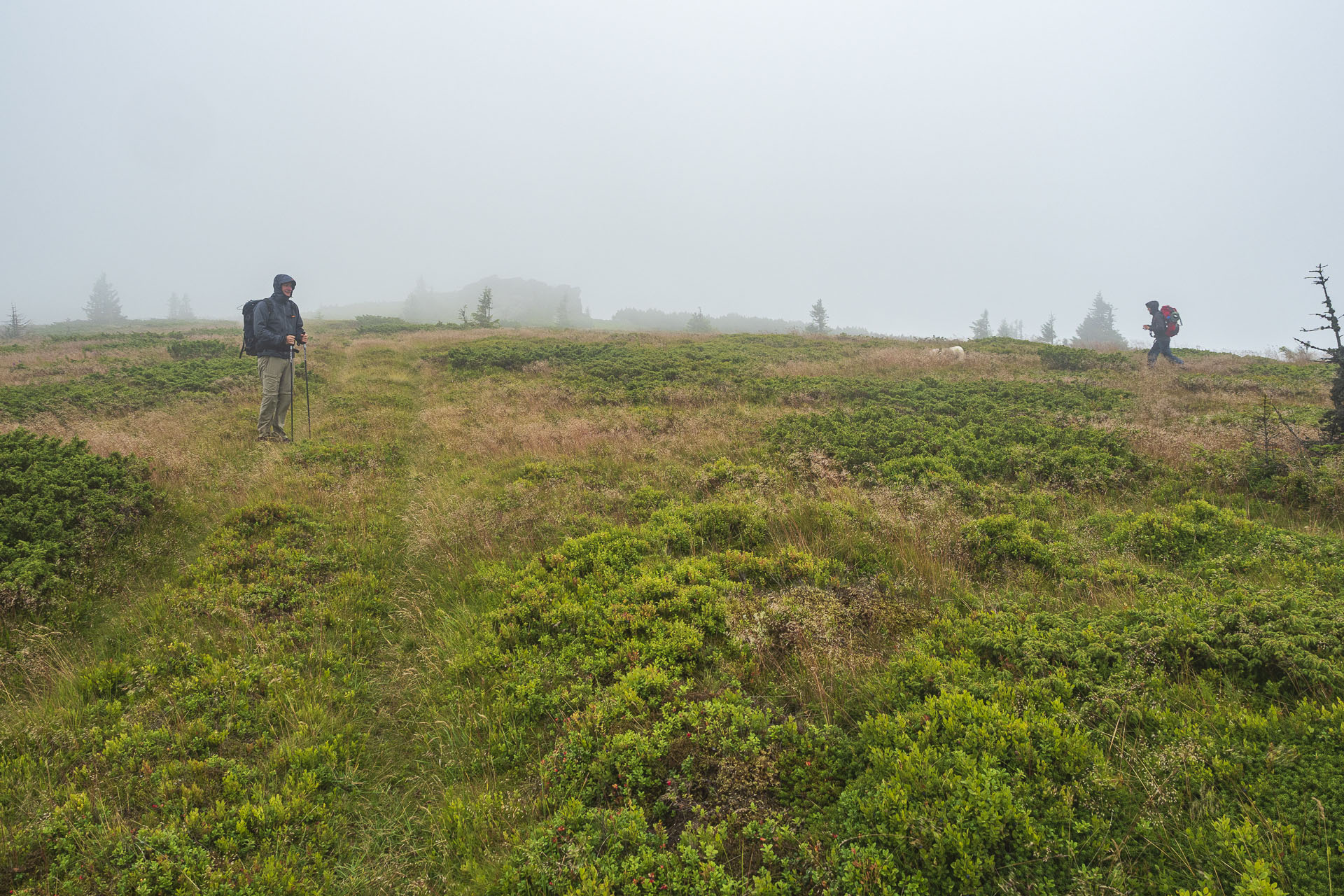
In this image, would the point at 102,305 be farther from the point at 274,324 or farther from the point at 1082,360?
the point at 1082,360

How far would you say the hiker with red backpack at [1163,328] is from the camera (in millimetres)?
19250

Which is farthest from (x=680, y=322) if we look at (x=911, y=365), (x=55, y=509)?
(x=55, y=509)

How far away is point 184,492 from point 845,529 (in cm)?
993

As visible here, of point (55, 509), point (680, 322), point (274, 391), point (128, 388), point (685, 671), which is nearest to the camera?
point (685, 671)

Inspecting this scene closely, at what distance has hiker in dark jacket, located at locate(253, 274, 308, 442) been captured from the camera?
37.4ft

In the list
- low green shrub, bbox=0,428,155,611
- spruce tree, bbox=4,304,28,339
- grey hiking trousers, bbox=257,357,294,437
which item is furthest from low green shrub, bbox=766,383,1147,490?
spruce tree, bbox=4,304,28,339

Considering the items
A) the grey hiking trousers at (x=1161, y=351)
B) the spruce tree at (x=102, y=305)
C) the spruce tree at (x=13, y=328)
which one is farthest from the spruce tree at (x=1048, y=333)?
the spruce tree at (x=102, y=305)

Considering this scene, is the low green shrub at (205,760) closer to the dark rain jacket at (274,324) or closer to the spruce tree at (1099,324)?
the dark rain jacket at (274,324)

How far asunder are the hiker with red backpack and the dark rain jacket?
90.3 feet

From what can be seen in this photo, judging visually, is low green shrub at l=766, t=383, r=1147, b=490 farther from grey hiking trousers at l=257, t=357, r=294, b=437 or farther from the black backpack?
the black backpack

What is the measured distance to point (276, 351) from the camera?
11.5m

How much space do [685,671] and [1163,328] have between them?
24.6 m

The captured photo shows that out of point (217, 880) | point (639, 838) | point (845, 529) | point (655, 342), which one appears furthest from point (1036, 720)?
point (655, 342)

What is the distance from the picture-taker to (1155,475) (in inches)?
314
